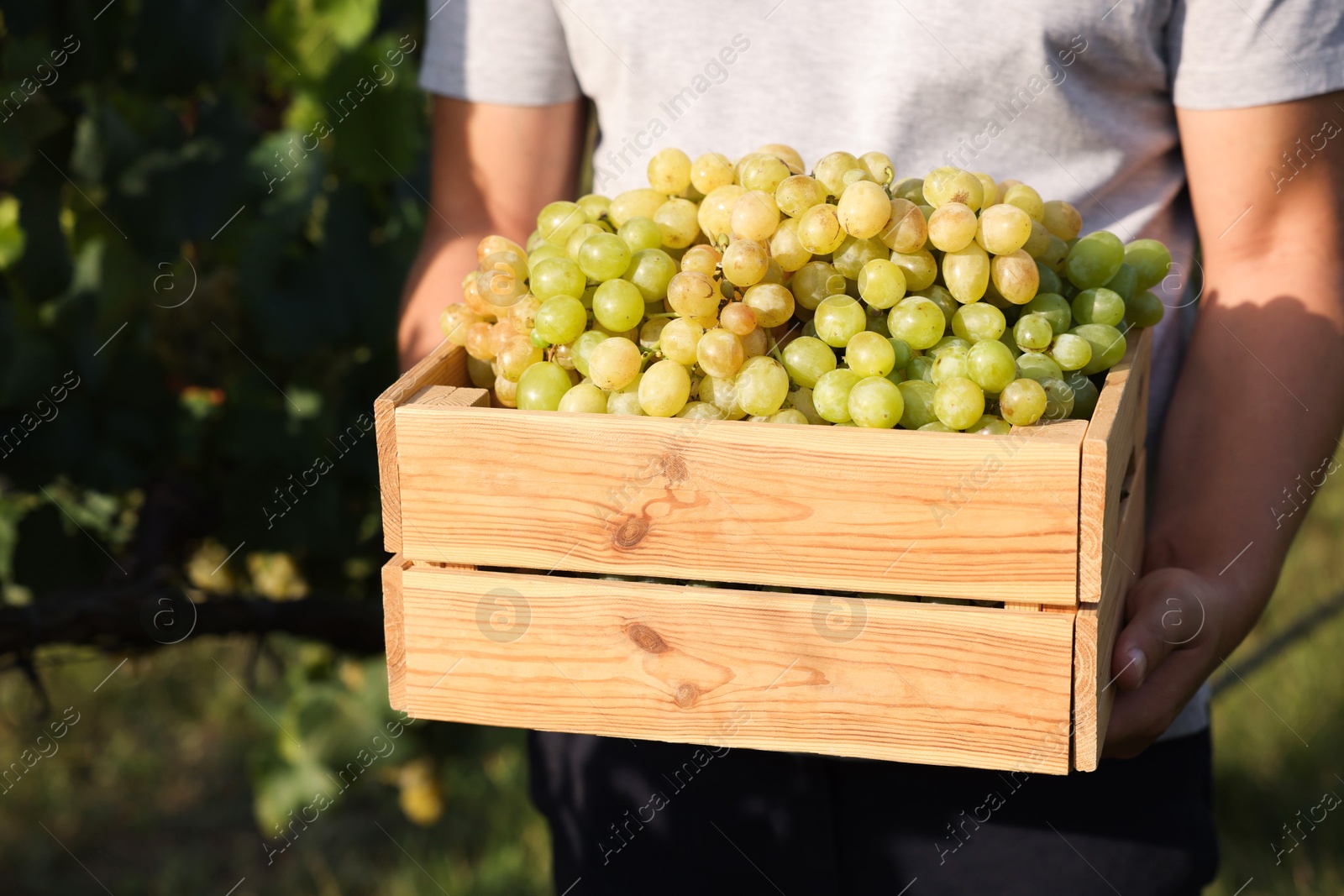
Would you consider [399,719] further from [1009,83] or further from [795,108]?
[1009,83]

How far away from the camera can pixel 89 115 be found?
1.68 metres

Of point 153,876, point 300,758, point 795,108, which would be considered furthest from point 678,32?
point 153,876

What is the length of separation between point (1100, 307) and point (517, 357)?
508 millimetres

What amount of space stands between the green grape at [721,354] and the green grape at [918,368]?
0.15 m

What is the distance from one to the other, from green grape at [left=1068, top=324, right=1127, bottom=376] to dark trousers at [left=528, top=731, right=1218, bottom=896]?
1.40 feet

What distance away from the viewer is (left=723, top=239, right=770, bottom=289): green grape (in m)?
0.92

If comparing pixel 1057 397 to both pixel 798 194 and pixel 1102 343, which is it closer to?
pixel 1102 343

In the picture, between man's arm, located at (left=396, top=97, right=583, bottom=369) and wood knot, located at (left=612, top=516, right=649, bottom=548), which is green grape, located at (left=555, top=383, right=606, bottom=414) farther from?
man's arm, located at (left=396, top=97, right=583, bottom=369)

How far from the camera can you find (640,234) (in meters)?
1.00

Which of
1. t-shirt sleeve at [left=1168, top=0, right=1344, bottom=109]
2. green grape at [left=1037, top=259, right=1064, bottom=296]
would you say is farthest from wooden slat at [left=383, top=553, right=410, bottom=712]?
t-shirt sleeve at [left=1168, top=0, right=1344, bottom=109]

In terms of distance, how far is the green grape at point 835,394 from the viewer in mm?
913

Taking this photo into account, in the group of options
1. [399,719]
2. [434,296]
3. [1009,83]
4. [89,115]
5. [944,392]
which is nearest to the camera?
[944,392]

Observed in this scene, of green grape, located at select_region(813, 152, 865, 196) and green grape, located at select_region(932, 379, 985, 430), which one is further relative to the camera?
green grape, located at select_region(813, 152, 865, 196)

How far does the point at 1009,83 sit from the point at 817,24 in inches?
8.2
